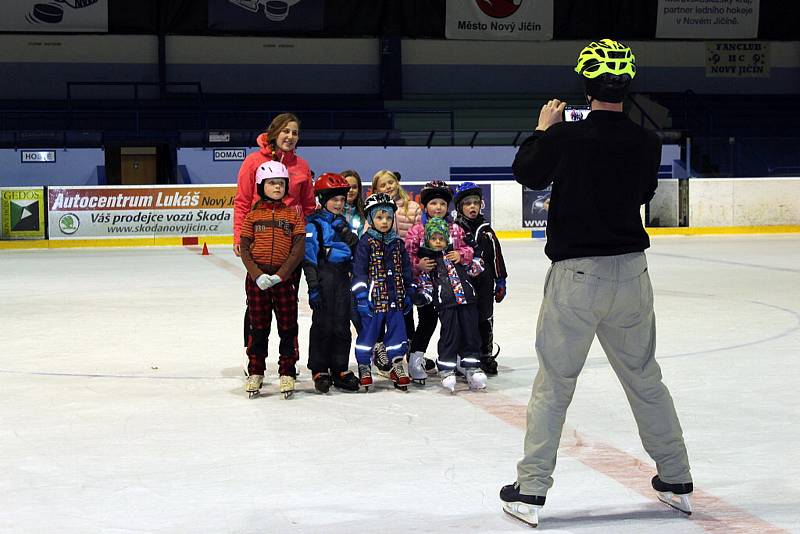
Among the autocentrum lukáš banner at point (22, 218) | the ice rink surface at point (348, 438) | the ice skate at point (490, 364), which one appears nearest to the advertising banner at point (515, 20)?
the autocentrum lukáš banner at point (22, 218)

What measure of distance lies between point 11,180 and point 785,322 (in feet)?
75.6

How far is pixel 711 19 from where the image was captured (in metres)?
29.7

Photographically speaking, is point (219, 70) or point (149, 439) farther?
point (219, 70)

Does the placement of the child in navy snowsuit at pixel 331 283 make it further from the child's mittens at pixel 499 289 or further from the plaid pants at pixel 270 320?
the child's mittens at pixel 499 289

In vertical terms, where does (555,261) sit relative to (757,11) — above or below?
below

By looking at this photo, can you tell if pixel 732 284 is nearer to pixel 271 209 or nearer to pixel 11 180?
pixel 271 209

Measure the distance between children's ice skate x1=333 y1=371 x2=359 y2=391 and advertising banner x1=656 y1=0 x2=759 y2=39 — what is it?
22.5 m

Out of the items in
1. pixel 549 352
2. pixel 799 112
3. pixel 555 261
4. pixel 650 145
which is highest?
pixel 799 112

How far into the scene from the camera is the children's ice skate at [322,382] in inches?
305

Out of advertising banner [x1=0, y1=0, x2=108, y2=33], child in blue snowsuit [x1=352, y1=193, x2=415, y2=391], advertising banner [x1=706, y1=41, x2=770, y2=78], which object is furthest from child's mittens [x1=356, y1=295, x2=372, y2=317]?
advertising banner [x1=706, y1=41, x2=770, y2=78]

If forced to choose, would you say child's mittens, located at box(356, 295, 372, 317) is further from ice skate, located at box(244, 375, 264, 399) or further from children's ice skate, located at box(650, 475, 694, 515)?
children's ice skate, located at box(650, 475, 694, 515)

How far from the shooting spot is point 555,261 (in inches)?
185

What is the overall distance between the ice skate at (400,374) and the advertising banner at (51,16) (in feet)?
69.6

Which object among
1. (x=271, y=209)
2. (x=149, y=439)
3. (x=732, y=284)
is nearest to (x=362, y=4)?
(x=732, y=284)
